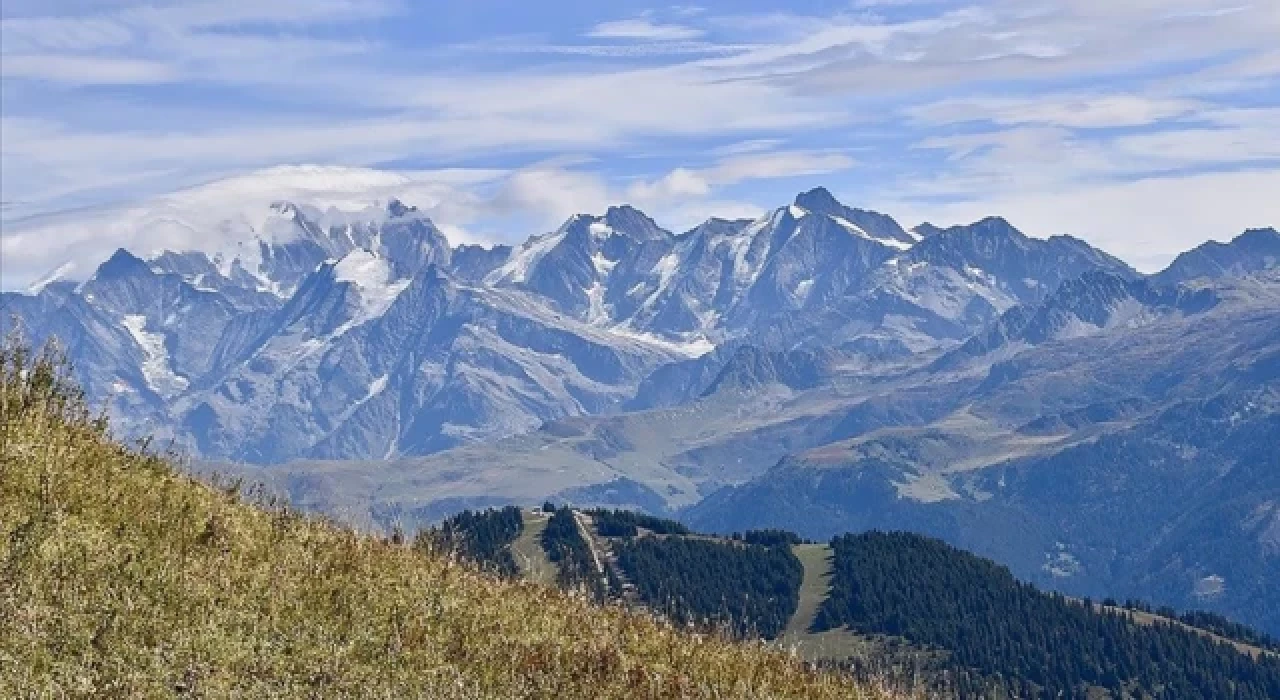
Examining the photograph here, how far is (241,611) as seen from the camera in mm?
13234

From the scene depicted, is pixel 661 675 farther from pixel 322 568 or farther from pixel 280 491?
pixel 280 491

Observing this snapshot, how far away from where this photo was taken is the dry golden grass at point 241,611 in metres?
11.7

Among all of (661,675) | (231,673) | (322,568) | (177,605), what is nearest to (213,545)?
(322,568)

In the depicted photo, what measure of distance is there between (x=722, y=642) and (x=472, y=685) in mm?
4519

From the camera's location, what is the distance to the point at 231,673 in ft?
38.5

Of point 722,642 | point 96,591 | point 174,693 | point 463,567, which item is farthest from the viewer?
point 463,567

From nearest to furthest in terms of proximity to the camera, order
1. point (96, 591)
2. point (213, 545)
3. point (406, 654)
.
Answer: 1. point (96, 591)
2. point (406, 654)
3. point (213, 545)

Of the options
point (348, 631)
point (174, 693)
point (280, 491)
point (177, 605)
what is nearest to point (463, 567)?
point (280, 491)

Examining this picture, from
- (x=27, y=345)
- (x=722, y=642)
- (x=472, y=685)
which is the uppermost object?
(x=27, y=345)

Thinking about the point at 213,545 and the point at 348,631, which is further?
the point at 213,545

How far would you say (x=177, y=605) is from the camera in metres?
12.9

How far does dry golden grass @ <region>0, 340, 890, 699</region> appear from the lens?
11.7m

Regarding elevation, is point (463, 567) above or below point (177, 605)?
below

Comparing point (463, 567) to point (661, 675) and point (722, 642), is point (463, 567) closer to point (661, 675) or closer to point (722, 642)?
point (722, 642)
